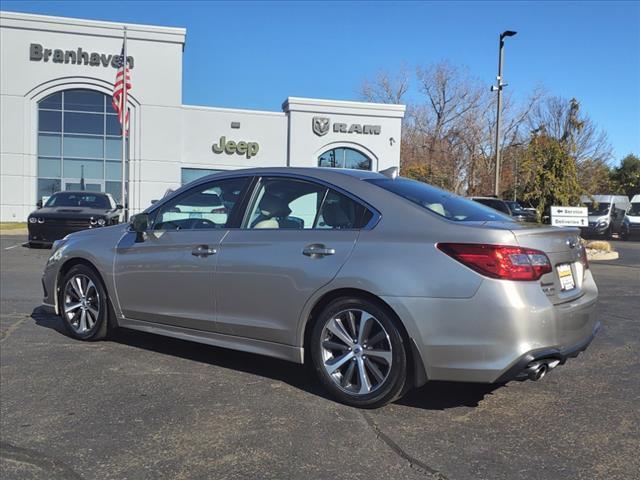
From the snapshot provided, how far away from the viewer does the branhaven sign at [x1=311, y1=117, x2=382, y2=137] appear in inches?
1241

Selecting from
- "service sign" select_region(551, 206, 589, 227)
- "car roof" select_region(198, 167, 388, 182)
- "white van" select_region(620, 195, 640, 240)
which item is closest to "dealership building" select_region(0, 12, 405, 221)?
"white van" select_region(620, 195, 640, 240)

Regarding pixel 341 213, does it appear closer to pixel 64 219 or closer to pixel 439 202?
pixel 439 202

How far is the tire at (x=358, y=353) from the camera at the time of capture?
153 inches

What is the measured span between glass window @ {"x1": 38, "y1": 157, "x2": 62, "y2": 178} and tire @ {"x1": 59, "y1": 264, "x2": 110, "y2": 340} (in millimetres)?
25118

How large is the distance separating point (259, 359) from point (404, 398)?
60.1 inches

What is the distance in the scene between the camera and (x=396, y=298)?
382 centimetres

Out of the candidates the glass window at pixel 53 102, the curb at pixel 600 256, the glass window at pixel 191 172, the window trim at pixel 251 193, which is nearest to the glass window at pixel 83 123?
the glass window at pixel 53 102

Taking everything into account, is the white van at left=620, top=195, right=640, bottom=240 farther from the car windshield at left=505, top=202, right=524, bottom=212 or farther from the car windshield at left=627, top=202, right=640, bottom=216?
the car windshield at left=505, top=202, right=524, bottom=212

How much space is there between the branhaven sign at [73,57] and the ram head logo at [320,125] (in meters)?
9.60

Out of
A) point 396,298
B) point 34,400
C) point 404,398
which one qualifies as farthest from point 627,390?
point 34,400

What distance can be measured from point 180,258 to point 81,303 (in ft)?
4.92

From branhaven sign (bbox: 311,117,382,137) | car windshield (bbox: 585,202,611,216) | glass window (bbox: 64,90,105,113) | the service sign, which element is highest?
glass window (bbox: 64,90,105,113)

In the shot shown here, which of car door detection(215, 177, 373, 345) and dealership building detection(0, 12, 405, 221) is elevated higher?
dealership building detection(0, 12, 405, 221)

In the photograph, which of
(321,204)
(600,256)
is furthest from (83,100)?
(321,204)
